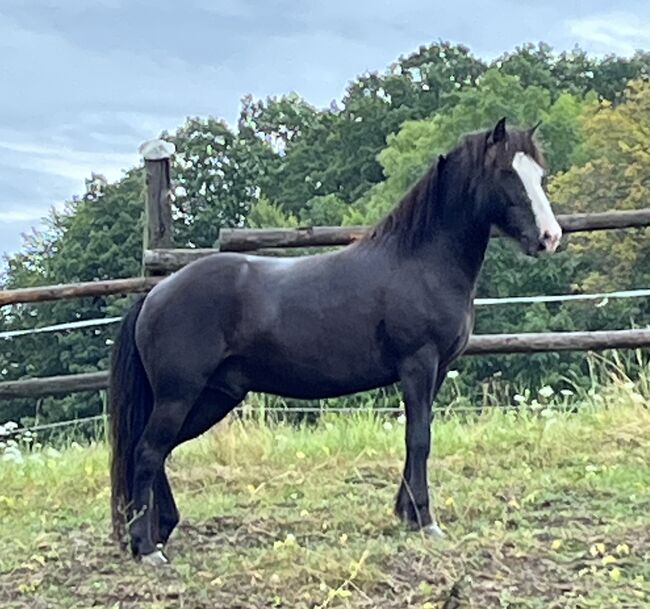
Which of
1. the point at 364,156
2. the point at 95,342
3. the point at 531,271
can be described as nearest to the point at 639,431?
the point at 531,271

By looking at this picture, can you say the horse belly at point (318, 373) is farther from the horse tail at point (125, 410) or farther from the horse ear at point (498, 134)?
the horse ear at point (498, 134)

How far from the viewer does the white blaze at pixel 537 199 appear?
435 cm

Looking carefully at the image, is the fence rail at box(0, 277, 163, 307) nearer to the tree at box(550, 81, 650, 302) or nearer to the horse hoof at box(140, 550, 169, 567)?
the horse hoof at box(140, 550, 169, 567)

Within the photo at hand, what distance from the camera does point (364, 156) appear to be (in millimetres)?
33750

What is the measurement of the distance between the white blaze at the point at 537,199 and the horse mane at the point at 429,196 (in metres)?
0.06

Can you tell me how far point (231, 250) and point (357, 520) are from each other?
238 cm

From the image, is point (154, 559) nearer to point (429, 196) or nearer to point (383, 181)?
point (429, 196)

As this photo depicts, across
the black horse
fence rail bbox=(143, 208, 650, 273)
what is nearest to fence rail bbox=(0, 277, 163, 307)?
fence rail bbox=(143, 208, 650, 273)

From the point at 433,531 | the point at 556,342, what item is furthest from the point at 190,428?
the point at 556,342

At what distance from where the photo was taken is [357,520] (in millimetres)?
4734

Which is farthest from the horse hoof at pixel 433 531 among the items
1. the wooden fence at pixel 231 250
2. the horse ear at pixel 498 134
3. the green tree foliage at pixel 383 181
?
the green tree foliage at pixel 383 181

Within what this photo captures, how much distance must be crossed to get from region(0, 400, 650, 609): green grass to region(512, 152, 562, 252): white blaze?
1.13 meters

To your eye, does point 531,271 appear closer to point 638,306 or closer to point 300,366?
point 638,306

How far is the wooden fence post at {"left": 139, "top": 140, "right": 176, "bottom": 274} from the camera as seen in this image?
690 cm
